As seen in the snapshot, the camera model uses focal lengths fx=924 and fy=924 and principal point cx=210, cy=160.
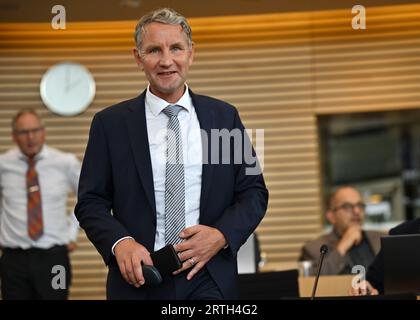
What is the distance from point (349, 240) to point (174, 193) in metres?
3.54

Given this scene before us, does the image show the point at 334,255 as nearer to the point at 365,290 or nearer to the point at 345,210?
the point at 345,210

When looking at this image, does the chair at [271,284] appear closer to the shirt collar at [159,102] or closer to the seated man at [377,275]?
the seated man at [377,275]

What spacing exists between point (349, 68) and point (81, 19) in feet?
11.1

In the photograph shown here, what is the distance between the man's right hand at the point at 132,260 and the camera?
2947mm

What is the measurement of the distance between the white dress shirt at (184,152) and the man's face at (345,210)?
386cm

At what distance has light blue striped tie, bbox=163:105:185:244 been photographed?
314cm

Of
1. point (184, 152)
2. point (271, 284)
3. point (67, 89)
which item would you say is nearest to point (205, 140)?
point (184, 152)

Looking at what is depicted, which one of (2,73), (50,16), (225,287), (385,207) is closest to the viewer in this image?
(225,287)

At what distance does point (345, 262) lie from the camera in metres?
6.39

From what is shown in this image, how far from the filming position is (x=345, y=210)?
704 centimetres
